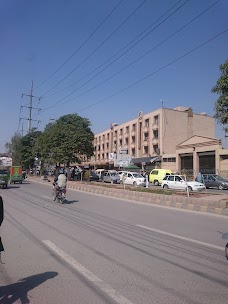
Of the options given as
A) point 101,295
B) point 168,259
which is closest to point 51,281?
point 101,295

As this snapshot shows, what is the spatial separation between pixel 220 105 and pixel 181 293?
11516mm

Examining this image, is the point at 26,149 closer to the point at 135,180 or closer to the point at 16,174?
the point at 16,174

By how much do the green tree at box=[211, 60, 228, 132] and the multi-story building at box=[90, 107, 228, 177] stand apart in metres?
31.9

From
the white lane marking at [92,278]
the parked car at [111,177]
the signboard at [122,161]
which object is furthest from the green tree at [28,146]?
the white lane marking at [92,278]

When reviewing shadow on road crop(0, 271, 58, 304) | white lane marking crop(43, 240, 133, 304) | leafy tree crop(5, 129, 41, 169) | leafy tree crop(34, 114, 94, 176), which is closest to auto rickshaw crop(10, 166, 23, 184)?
leafy tree crop(34, 114, 94, 176)

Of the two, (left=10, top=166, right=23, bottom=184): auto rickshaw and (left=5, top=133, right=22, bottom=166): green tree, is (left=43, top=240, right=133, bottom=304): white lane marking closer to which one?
(left=10, top=166, right=23, bottom=184): auto rickshaw

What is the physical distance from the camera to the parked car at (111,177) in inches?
1814

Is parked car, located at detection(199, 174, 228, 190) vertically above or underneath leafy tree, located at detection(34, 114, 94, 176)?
underneath

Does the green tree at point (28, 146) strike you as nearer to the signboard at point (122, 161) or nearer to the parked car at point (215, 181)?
the signboard at point (122, 161)

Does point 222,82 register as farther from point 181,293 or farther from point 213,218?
point 181,293

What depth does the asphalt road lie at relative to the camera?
15.6 ft

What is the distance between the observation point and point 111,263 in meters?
6.37

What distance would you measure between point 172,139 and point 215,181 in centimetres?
2752

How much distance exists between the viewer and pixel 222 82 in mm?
14406
